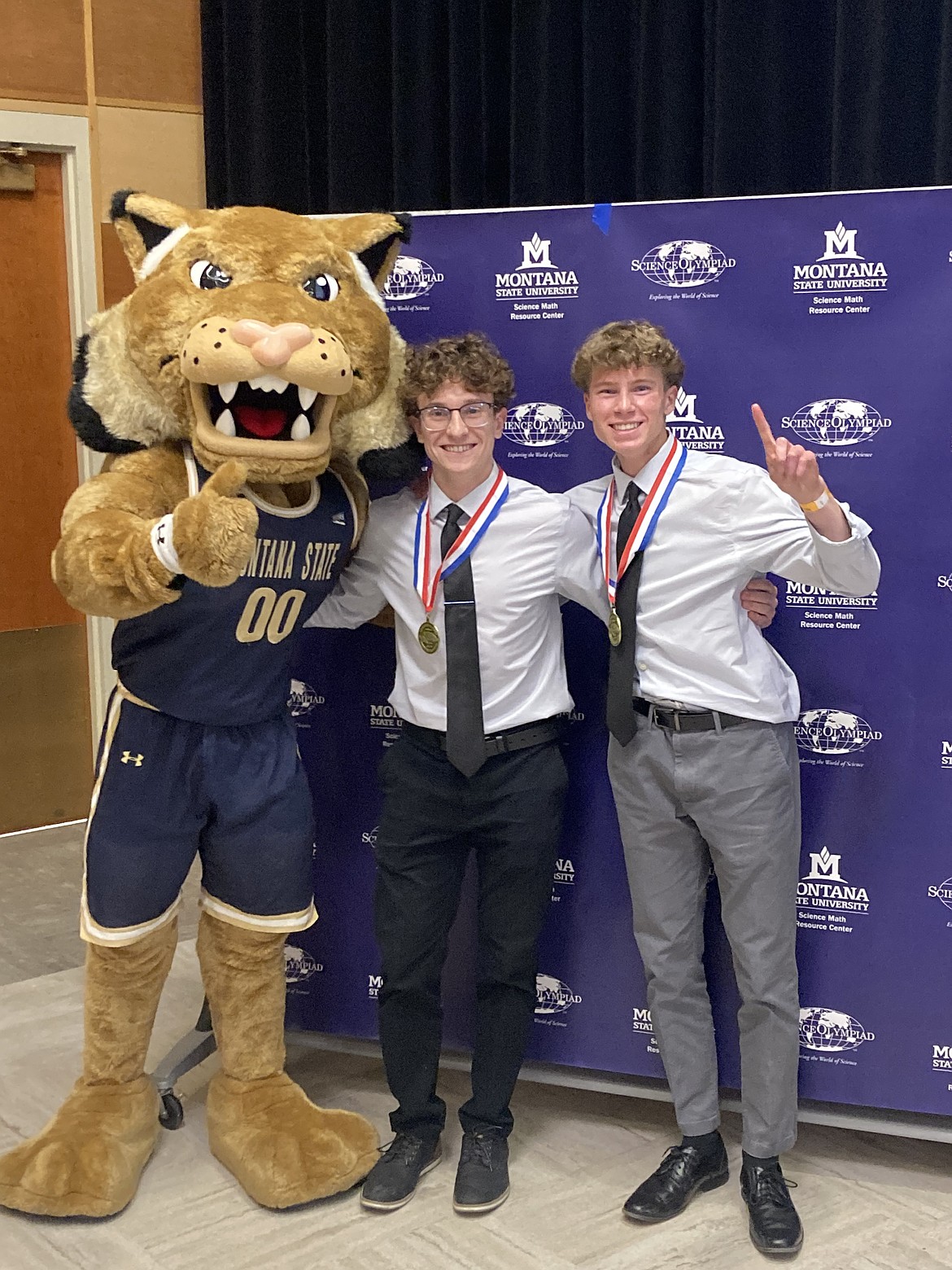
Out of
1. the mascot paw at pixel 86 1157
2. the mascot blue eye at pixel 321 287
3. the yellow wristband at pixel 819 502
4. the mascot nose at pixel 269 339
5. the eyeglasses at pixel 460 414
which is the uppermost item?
the mascot blue eye at pixel 321 287

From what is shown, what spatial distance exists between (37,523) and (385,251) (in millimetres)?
2535

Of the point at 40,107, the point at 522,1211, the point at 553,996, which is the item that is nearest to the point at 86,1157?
the point at 522,1211

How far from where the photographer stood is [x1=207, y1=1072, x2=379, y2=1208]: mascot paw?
2.49 meters

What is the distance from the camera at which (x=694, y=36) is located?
3.58 meters

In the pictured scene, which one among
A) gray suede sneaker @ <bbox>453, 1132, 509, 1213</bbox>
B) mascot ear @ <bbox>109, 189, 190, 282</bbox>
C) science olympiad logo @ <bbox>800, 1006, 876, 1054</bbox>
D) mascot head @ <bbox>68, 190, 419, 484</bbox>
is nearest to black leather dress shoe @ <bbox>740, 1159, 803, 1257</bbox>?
science olympiad logo @ <bbox>800, 1006, 876, 1054</bbox>

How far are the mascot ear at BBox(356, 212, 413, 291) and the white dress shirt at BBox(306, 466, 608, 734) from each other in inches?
16.4

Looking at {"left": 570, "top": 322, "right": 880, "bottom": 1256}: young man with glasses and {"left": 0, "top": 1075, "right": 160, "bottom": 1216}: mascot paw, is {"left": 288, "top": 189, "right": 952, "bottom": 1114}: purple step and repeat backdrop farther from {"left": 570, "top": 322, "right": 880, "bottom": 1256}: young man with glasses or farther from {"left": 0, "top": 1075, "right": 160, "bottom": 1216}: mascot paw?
{"left": 0, "top": 1075, "right": 160, "bottom": 1216}: mascot paw

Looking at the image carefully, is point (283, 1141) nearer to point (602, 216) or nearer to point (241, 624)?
point (241, 624)

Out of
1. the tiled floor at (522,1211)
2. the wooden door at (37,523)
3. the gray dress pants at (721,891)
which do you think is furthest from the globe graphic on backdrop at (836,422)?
the wooden door at (37,523)

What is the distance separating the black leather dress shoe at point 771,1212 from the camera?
7.73 feet

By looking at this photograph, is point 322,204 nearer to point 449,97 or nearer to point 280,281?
point 449,97

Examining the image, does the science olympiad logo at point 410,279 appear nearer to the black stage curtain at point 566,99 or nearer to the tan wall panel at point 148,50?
the black stage curtain at point 566,99

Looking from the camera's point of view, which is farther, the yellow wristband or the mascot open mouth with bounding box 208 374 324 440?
the mascot open mouth with bounding box 208 374 324 440

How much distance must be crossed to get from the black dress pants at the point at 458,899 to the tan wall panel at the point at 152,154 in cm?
283
